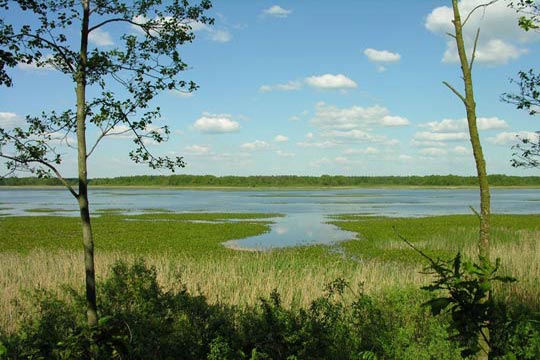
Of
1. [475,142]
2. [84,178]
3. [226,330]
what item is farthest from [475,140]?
[226,330]

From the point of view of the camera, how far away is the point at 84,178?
4055 millimetres

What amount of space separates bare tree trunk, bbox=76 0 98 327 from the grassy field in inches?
103

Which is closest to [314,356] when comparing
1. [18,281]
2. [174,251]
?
[18,281]

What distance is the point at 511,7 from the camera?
6.50 metres

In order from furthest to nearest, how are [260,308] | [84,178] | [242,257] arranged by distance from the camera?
[242,257] < [260,308] < [84,178]

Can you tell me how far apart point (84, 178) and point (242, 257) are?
12309mm

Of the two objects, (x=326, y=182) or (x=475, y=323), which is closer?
(x=475, y=323)

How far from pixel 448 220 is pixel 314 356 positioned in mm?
30852

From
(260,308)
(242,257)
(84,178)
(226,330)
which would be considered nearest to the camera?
(84,178)

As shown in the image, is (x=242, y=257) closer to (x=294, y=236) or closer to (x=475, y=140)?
(x=294, y=236)

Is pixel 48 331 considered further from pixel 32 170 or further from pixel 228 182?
pixel 228 182

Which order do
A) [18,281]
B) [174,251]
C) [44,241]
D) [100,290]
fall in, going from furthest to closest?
[44,241], [174,251], [18,281], [100,290]

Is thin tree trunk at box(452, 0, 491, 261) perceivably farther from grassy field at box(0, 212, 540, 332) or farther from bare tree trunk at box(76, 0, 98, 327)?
bare tree trunk at box(76, 0, 98, 327)

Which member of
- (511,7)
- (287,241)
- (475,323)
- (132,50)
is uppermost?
(511,7)
